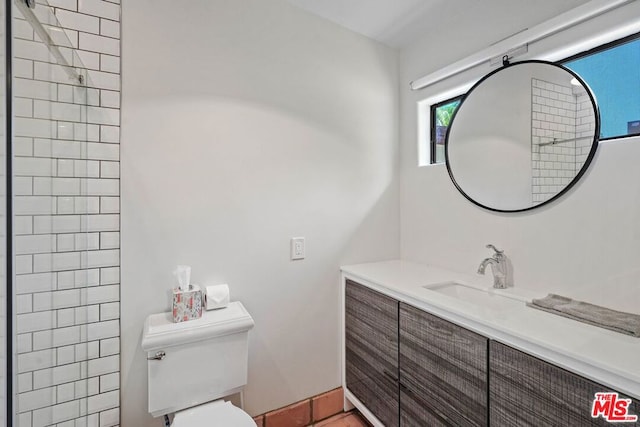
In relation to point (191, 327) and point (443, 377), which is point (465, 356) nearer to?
point (443, 377)

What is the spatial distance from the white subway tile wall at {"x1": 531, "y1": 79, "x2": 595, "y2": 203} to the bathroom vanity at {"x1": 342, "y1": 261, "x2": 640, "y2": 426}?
0.55 m

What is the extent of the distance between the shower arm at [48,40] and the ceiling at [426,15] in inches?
45.5

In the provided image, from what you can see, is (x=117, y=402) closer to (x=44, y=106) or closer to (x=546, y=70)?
(x=44, y=106)

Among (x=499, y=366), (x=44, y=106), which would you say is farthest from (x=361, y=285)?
(x=44, y=106)

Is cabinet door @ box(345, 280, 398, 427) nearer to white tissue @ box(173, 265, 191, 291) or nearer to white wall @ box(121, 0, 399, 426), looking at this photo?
white wall @ box(121, 0, 399, 426)

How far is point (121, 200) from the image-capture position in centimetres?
134

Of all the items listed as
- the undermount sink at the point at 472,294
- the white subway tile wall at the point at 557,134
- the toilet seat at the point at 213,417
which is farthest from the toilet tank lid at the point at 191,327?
the white subway tile wall at the point at 557,134

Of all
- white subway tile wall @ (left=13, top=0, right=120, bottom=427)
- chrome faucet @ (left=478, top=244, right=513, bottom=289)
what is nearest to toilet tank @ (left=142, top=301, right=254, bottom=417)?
white subway tile wall @ (left=13, top=0, right=120, bottom=427)

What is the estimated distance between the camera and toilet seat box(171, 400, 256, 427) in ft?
3.82

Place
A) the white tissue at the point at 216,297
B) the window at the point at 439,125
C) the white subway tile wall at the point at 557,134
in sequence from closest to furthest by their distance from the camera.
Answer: the white subway tile wall at the point at 557,134, the white tissue at the point at 216,297, the window at the point at 439,125

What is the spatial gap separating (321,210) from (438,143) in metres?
0.94

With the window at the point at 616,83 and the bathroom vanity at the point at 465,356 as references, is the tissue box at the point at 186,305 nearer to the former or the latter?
the bathroom vanity at the point at 465,356

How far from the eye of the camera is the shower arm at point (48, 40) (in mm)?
870

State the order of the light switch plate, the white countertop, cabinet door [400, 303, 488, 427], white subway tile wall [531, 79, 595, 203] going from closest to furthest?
the white countertop < cabinet door [400, 303, 488, 427] < white subway tile wall [531, 79, 595, 203] < the light switch plate
